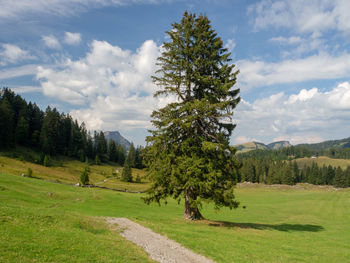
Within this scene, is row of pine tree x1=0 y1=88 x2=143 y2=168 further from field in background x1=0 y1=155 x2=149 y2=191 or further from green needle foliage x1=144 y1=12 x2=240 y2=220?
green needle foliage x1=144 y1=12 x2=240 y2=220

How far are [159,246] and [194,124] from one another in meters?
10.5

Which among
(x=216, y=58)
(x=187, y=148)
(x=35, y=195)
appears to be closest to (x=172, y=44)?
(x=216, y=58)

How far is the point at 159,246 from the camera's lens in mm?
12188

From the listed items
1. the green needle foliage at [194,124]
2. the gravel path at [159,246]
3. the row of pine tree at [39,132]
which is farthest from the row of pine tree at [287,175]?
the gravel path at [159,246]

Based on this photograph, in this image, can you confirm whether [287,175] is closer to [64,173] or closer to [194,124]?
[64,173]

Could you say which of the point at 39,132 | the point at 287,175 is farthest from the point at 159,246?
the point at 287,175

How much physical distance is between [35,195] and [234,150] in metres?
24.8

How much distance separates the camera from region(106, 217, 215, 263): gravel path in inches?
423

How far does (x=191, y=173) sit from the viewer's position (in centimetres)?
1753

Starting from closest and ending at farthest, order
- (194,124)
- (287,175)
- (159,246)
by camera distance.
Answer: (159,246) < (194,124) < (287,175)

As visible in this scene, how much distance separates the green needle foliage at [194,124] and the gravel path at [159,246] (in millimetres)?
4587

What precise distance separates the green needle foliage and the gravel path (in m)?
4.59

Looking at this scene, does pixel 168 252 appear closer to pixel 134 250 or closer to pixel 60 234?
pixel 134 250

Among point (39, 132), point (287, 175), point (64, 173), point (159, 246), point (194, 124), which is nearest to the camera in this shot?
point (159, 246)
